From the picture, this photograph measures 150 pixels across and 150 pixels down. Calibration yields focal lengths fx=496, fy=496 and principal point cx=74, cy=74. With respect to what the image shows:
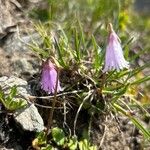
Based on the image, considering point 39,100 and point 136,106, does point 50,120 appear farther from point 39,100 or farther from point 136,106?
point 136,106

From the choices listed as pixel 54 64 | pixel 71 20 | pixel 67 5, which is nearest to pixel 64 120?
pixel 54 64

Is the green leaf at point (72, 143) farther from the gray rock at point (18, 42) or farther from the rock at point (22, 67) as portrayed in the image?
the gray rock at point (18, 42)

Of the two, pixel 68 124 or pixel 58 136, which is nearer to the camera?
pixel 58 136

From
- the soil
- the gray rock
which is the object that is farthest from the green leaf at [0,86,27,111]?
the gray rock

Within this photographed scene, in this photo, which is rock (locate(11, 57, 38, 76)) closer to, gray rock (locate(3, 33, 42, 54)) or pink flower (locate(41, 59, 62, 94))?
gray rock (locate(3, 33, 42, 54))

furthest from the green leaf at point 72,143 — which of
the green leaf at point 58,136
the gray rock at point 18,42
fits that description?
the gray rock at point 18,42

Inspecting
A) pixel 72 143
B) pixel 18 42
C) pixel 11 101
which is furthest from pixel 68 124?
pixel 18 42

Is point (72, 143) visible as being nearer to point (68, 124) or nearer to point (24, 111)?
point (68, 124)
